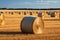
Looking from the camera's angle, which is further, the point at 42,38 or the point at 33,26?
the point at 33,26

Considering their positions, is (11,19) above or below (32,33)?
below

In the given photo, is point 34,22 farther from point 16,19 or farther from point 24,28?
point 16,19

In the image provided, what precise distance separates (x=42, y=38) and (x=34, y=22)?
2.14 m

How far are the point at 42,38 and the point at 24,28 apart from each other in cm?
165

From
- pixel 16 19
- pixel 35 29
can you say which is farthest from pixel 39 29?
pixel 16 19

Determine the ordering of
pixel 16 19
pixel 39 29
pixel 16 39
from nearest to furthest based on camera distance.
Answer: pixel 16 39
pixel 39 29
pixel 16 19

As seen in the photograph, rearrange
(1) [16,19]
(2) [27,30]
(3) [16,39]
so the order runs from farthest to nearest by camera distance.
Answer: (1) [16,19], (2) [27,30], (3) [16,39]

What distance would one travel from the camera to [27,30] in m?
13.5

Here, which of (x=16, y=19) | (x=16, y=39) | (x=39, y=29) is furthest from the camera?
(x=16, y=19)

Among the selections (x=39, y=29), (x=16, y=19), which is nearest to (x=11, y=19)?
(x=16, y=19)

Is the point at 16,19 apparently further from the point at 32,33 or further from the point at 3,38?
the point at 3,38

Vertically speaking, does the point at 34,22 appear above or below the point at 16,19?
above

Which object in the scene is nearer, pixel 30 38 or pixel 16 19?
pixel 30 38

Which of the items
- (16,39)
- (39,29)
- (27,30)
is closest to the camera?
(16,39)
